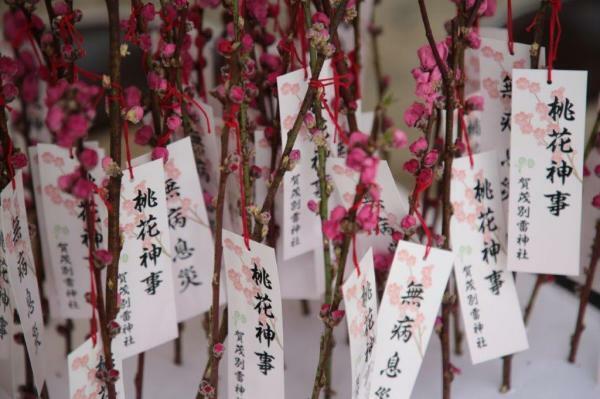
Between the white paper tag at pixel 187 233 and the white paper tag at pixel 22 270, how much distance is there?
17 centimetres

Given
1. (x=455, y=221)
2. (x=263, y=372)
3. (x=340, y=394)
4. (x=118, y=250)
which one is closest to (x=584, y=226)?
(x=455, y=221)

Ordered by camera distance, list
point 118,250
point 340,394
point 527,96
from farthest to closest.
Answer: point 340,394
point 527,96
point 118,250

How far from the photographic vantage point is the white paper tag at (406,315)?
73 centimetres

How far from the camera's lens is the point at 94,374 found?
696 mm

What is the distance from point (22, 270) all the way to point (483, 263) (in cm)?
53

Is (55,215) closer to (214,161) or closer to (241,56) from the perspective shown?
(214,161)

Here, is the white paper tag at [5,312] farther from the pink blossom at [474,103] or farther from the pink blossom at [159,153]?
the pink blossom at [474,103]

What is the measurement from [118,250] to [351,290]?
0.23 meters

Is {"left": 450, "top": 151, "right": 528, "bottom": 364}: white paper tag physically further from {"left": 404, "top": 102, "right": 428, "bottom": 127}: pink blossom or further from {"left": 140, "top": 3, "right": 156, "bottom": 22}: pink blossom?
{"left": 140, "top": 3, "right": 156, "bottom": 22}: pink blossom

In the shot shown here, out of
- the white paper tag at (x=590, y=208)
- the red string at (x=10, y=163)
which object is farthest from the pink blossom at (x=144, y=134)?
the white paper tag at (x=590, y=208)

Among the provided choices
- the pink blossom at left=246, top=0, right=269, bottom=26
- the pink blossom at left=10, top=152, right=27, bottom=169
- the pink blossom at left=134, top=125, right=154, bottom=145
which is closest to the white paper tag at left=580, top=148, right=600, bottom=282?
the pink blossom at left=246, top=0, right=269, bottom=26

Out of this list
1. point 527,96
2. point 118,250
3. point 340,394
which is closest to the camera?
point 118,250

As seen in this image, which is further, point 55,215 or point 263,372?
point 55,215

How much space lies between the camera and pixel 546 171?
82 cm
